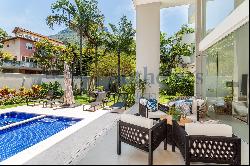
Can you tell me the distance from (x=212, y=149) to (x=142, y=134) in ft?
3.76

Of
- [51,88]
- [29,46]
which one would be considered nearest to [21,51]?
[29,46]

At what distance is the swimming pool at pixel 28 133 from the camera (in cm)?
693

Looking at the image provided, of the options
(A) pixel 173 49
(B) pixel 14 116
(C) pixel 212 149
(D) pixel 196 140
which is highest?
(A) pixel 173 49

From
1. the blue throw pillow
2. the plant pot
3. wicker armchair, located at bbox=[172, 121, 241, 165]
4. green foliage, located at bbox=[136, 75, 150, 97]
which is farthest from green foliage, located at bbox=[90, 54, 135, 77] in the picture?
wicker armchair, located at bbox=[172, 121, 241, 165]

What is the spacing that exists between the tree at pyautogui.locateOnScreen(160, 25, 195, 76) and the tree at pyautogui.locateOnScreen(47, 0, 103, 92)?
7.01 meters

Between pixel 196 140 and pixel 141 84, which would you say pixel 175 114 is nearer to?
pixel 196 140

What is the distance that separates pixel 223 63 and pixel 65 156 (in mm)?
5981

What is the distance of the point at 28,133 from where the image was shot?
27.9 ft

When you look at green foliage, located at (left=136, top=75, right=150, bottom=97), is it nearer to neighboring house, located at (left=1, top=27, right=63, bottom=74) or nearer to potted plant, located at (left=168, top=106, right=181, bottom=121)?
potted plant, located at (left=168, top=106, right=181, bottom=121)

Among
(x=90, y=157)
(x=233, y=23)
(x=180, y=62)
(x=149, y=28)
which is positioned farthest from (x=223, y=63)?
(x=180, y=62)

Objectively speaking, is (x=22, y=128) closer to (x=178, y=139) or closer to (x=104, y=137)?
(x=104, y=137)

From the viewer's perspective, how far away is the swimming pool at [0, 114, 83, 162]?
6926 millimetres

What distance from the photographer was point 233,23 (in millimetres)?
5738

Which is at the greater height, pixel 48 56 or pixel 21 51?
pixel 21 51
